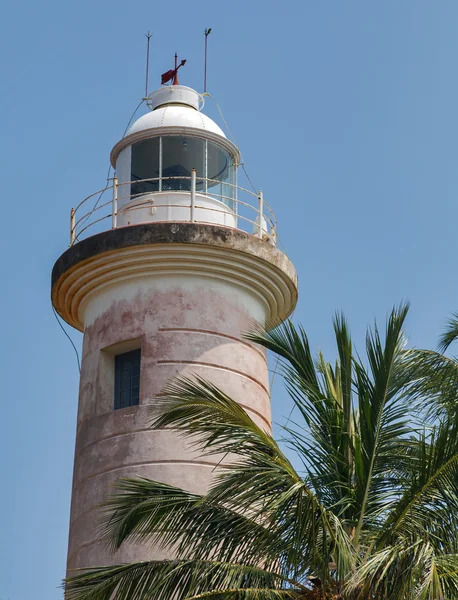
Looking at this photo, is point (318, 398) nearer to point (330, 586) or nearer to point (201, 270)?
point (330, 586)

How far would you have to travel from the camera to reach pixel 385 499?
14.8 meters

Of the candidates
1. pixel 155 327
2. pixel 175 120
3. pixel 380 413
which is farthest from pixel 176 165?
pixel 380 413

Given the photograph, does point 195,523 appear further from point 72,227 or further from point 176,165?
point 176,165

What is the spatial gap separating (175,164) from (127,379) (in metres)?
4.07

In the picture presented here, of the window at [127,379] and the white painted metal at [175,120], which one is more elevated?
the white painted metal at [175,120]

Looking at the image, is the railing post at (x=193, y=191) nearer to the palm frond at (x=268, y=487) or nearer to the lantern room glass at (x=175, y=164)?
the lantern room glass at (x=175, y=164)

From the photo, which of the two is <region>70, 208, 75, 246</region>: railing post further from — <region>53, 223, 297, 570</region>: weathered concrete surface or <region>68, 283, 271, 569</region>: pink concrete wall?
<region>68, 283, 271, 569</region>: pink concrete wall

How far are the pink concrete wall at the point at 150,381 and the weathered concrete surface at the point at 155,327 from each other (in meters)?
0.02

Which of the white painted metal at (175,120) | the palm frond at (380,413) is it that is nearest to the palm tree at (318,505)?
the palm frond at (380,413)

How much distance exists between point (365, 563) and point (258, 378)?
7.29 m

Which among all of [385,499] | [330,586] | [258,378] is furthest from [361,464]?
[258,378]

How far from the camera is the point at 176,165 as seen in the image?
21938mm

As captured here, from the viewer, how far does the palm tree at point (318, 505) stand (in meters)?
13.8

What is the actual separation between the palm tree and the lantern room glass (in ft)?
21.6
